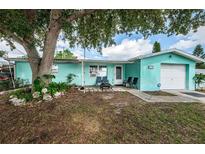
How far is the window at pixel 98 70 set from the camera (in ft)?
55.0

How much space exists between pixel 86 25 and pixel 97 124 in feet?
21.1

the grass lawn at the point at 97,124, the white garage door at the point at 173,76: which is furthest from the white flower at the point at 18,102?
the white garage door at the point at 173,76

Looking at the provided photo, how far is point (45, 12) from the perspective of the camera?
9305 millimetres

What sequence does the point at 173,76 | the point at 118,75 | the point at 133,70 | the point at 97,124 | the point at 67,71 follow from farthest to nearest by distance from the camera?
the point at 118,75, the point at 67,71, the point at 133,70, the point at 173,76, the point at 97,124

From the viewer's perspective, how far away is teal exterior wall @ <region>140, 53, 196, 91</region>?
14.1 metres

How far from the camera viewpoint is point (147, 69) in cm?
1421

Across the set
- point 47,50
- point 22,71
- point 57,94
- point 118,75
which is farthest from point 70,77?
point 47,50

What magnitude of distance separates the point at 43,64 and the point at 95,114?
3864 mm

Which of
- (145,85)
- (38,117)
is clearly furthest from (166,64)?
(38,117)

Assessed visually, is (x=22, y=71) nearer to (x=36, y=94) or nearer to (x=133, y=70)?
(x=36, y=94)

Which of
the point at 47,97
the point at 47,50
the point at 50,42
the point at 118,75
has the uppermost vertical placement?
the point at 50,42

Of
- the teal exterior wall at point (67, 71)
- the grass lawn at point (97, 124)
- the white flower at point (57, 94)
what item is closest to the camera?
the grass lawn at point (97, 124)

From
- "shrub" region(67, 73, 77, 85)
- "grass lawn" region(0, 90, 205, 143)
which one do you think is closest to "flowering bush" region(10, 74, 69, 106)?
"grass lawn" region(0, 90, 205, 143)

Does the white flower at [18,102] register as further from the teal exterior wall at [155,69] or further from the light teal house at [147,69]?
the teal exterior wall at [155,69]
